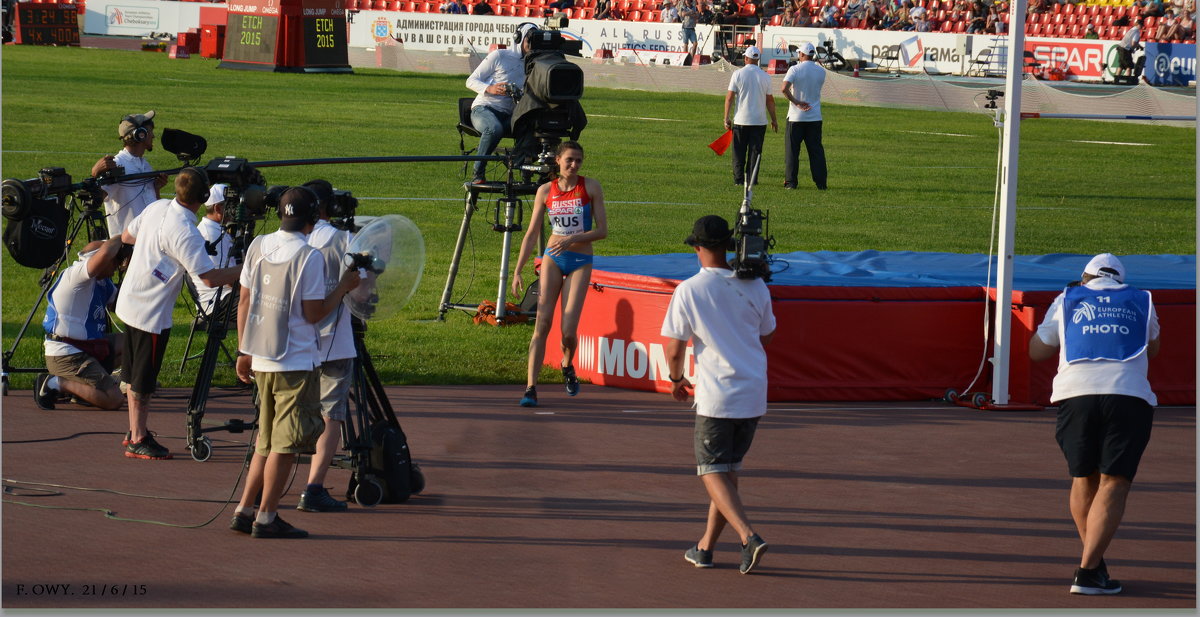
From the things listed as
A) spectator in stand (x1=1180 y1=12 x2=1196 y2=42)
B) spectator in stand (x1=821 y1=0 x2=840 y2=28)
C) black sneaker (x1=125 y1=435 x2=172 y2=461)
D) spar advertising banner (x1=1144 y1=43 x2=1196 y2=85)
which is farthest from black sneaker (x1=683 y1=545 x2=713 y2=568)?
spectator in stand (x1=821 y1=0 x2=840 y2=28)

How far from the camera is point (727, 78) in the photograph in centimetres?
4219

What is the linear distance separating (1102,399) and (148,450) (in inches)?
218

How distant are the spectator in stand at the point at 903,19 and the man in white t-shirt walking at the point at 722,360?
46.1 meters

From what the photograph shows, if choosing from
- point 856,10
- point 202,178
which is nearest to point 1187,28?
point 856,10

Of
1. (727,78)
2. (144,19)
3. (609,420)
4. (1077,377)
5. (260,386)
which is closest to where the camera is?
(1077,377)

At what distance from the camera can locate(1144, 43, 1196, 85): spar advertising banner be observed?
42.0 meters

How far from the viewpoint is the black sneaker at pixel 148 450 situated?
30.1 feet

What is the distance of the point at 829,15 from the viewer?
53.4 meters

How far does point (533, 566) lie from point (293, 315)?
5.59 feet

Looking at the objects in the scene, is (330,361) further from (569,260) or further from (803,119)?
(803,119)

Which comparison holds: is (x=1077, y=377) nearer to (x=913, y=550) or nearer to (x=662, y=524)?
(x=913, y=550)

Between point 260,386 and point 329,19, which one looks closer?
point 260,386

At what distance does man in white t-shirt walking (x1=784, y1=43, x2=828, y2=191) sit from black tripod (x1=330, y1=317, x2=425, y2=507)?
579 inches

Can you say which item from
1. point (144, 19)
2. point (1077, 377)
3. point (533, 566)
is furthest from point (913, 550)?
point (144, 19)
